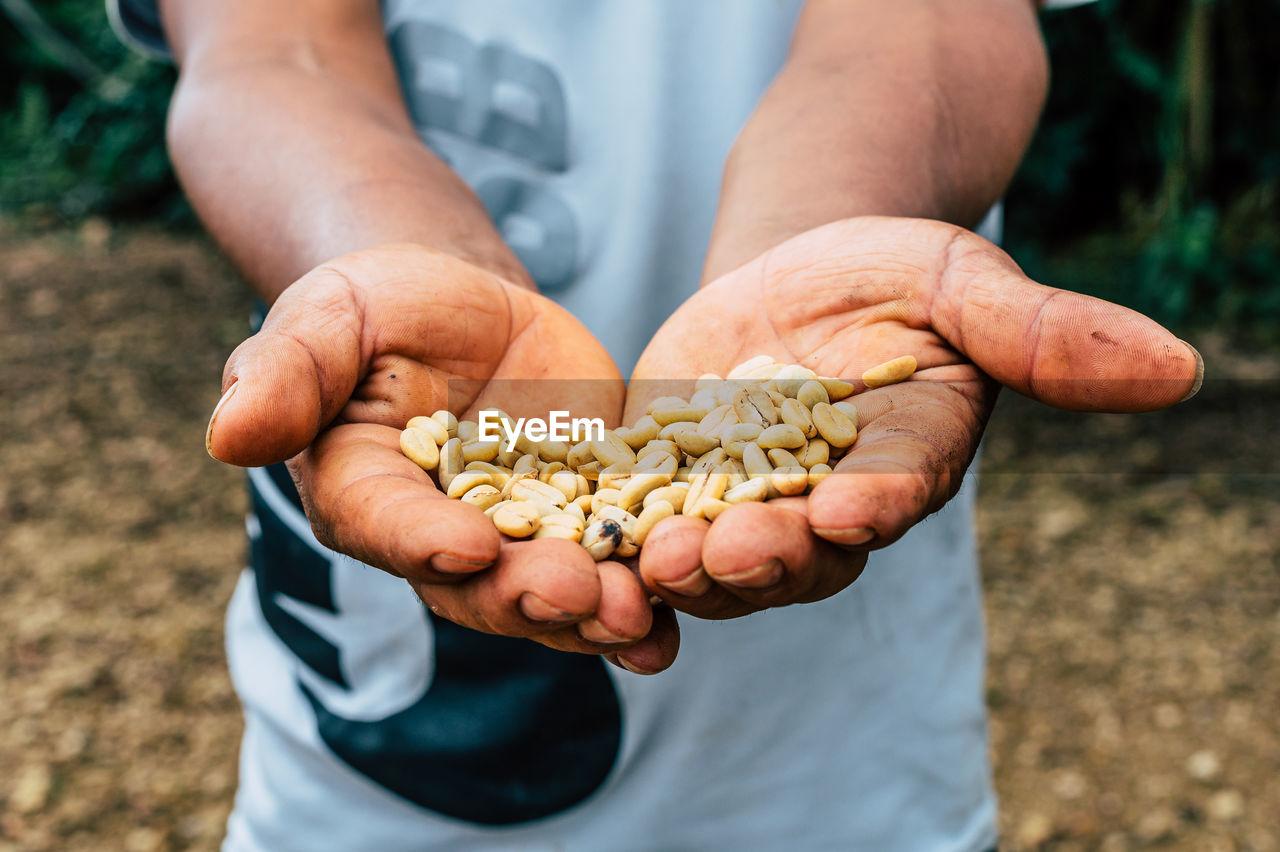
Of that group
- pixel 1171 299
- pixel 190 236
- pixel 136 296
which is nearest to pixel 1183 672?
pixel 1171 299

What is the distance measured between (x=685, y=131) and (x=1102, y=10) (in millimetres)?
2381

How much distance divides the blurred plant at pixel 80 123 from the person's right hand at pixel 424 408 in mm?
3553

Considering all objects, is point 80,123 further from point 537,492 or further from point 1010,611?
point 537,492

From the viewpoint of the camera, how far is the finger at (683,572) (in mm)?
767

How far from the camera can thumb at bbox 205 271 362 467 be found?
792 millimetres

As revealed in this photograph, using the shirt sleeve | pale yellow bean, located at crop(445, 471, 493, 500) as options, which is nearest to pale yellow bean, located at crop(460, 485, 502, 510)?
pale yellow bean, located at crop(445, 471, 493, 500)

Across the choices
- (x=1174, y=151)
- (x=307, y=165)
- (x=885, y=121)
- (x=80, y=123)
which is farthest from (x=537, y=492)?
(x=80, y=123)

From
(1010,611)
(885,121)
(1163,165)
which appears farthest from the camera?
(1163,165)

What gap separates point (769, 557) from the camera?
74 centimetres

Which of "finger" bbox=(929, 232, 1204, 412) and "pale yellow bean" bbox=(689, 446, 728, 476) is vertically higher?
"finger" bbox=(929, 232, 1204, 412)

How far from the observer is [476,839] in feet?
4.05

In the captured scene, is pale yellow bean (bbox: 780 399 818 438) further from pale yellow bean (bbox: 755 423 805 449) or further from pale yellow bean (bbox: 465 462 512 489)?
pale yellow bean (bbox: 465 462 512 489)

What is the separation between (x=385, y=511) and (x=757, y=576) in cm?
26

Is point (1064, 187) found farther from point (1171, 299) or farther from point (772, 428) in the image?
point (772, 428)
